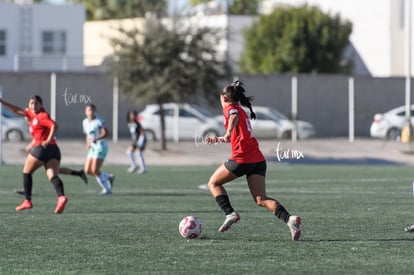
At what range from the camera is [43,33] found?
63.6m

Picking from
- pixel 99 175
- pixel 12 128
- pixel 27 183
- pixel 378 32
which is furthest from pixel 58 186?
pixel 378 32

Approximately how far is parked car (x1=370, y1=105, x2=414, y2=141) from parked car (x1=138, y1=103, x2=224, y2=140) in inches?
259

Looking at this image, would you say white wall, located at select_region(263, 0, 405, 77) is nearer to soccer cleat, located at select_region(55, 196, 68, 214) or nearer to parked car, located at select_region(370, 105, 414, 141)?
parked car, located at select_region(370, 105, 414, 141)

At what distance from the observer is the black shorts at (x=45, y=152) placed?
18.6m

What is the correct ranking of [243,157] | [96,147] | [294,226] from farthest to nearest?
[96,147]
[243,157]
[294,226]

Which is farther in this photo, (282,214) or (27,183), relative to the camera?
(27,183)

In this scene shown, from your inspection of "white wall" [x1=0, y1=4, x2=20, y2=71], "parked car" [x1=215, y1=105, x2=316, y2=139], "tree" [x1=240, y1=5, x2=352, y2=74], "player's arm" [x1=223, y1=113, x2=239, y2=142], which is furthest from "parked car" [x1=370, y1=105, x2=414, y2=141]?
"player's arm" [x1=223, y1=113, x2=239, y2=142]

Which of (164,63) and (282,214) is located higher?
(164,63)

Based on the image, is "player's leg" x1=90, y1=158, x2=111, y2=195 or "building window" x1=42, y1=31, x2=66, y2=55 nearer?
"player's leg" x1=90, y1=158, x2=111, y2=195

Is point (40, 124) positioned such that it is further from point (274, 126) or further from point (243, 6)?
point (243, 6)

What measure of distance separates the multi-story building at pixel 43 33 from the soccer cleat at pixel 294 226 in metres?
47.5

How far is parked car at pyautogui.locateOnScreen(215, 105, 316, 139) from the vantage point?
1919 inches

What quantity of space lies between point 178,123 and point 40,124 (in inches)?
1154

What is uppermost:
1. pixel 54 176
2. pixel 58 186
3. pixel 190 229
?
pixel 54 176
